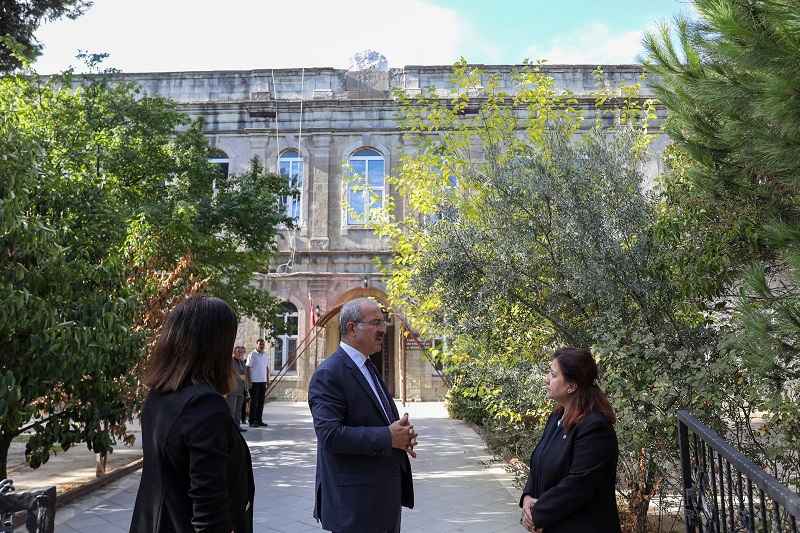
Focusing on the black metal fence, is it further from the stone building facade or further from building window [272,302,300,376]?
building window [272,302,300,376]

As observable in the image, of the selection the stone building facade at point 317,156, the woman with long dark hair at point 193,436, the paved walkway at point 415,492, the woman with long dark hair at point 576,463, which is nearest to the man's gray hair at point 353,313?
the woman with long dark hair at point 576,463

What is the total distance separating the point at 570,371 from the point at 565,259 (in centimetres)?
260

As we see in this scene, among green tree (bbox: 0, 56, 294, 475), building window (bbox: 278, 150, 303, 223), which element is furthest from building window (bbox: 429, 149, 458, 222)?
building window (bbox: 278, 150, 303, 223)

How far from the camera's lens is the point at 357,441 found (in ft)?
12.5

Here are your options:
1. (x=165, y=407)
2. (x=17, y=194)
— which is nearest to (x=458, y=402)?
(x=17, y=194)

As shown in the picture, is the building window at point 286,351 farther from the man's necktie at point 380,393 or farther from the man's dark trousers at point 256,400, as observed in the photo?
the man's necktie at point 380,393

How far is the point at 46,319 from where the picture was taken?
514cm

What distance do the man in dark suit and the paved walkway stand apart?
3.28 m

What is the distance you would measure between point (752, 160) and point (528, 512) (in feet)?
8.41

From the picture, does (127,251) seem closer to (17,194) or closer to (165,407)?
(17,194)

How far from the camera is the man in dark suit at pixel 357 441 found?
3814mm

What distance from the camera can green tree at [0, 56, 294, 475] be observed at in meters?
5.14

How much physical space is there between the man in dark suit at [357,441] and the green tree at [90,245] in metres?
2.24

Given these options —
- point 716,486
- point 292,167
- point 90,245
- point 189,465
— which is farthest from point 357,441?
point 292,167
